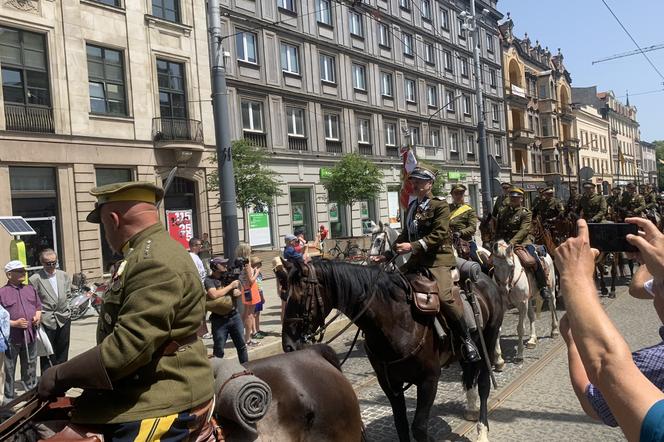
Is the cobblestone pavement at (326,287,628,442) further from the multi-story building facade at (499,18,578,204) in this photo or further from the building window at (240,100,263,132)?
the multi-story building facade at (499,18,578,204)

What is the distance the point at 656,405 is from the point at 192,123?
21.2 m

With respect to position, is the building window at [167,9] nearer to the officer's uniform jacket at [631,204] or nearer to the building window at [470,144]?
the officer's uniform jacket at [631,204]

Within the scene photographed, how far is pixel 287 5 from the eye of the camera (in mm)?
26812

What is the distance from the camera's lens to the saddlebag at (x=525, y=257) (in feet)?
31.1

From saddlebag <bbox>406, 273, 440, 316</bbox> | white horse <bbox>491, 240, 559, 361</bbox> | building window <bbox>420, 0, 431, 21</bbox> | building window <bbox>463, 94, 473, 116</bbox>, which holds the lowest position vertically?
white horse <bbox>491, 240, 559, 361</bbox>

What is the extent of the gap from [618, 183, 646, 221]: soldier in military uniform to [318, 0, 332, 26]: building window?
18208 millimetres

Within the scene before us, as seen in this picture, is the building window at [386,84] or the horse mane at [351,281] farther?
the building window at [386,84]

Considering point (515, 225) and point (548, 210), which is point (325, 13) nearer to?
point (548, 210)

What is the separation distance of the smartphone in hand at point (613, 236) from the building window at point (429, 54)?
3752 centimetres

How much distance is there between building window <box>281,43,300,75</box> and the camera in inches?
1033

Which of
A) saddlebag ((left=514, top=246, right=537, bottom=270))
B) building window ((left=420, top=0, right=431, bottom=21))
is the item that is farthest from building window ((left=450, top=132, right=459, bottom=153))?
saddlebag ((left=514, top=246, right=537, bottom=270))

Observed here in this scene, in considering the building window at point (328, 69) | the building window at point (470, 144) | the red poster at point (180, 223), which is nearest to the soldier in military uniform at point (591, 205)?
the red poster at point (180, 223)

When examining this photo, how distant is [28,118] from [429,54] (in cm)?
2857

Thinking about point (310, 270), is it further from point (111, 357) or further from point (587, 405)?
point (587, 405)
